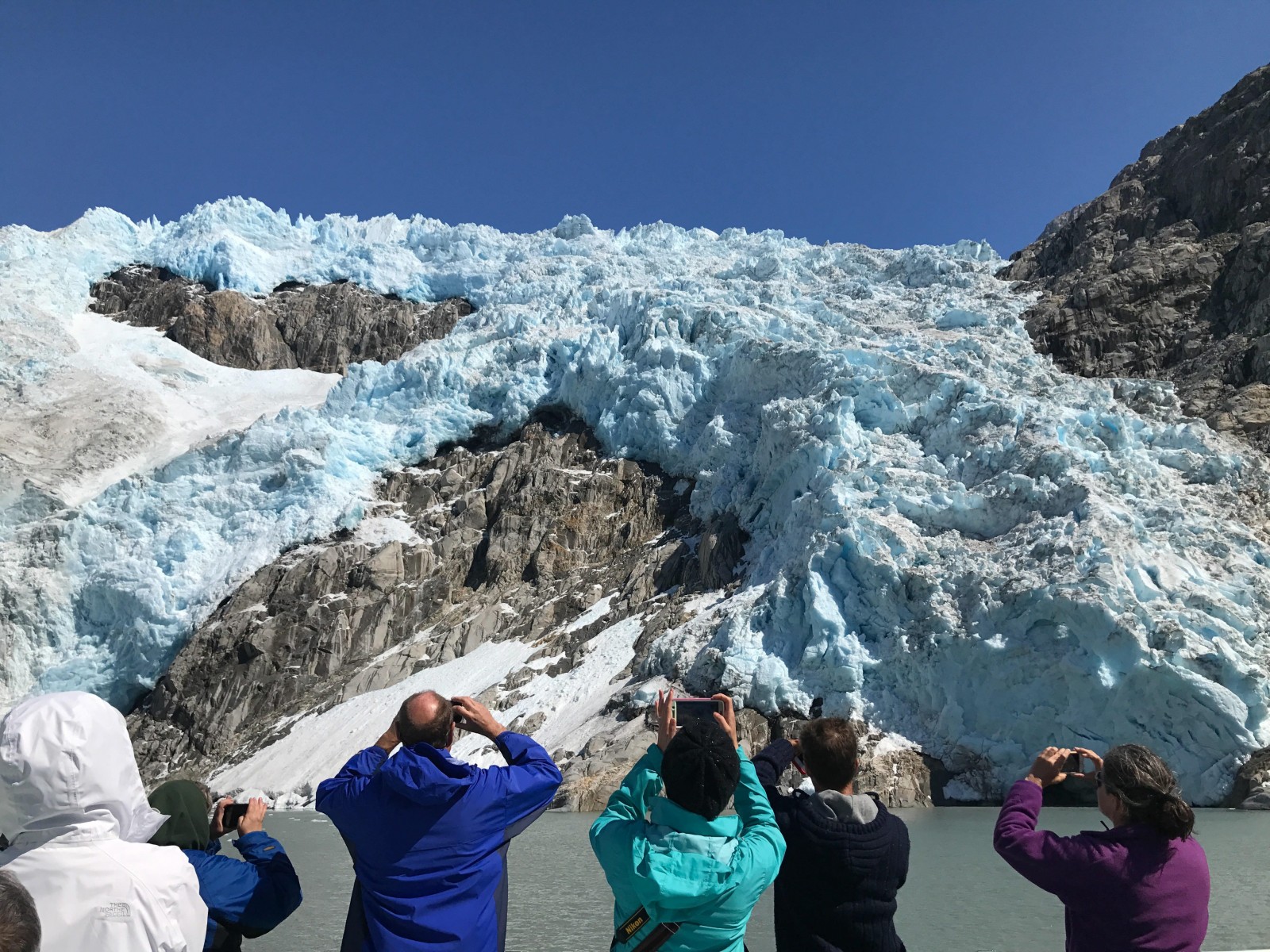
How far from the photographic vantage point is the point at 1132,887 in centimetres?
250

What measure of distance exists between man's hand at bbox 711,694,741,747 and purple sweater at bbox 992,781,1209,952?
839 mm

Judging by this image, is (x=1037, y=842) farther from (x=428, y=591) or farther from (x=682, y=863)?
(x=428, y=591)

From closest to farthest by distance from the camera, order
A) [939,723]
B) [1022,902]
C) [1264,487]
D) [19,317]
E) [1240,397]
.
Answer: [1022,902], [939,723], [1264,487], [1240,397], [19,317]

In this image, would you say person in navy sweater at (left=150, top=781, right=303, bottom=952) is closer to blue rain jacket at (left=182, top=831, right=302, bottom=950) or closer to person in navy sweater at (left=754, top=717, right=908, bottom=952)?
blue rain jacket at (left=182, top=831, right=302, bottom=950)

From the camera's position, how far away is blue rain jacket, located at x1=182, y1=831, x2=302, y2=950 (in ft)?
7.82

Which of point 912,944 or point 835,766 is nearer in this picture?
point 835,766

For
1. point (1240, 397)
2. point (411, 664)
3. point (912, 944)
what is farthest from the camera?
point (411, 664)

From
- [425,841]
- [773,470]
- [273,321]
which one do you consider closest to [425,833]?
[425,841]

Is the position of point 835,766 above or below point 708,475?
below

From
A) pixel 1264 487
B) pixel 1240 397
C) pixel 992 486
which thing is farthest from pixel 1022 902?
pixel 1240 397

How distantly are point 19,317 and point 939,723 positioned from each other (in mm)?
55831

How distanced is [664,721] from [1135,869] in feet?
4.37

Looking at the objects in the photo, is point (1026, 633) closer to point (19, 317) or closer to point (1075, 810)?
point (1075, 810)

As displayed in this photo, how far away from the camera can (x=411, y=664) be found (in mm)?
34312
